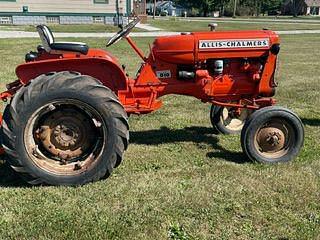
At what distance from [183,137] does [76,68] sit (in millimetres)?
1982

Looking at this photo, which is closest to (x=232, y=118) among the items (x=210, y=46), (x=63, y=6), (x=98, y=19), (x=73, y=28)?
(x=210, y=46)

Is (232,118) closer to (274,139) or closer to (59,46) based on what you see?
(274,139)

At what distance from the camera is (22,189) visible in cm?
439

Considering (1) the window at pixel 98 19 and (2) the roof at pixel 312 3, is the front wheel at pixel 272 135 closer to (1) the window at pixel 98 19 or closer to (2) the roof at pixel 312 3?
(1) the window at pixel 98 19

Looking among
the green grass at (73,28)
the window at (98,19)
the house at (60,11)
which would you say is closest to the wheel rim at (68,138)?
the green grass at (73,28)

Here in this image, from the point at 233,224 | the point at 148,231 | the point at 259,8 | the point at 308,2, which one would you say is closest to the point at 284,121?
the point at 233,224

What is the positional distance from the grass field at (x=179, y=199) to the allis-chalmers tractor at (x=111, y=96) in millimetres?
261

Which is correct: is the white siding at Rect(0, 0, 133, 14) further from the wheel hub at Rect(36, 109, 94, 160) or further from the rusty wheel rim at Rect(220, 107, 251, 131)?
the wheel hub at Rect(36, 109, 94, 160)

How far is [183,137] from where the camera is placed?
6.27m

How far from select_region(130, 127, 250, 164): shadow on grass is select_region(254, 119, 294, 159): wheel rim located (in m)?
0.37

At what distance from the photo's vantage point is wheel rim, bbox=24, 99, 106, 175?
4430mm

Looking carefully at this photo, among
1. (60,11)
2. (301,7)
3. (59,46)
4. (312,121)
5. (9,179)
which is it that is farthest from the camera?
(301,7)

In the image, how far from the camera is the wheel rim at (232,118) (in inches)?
252

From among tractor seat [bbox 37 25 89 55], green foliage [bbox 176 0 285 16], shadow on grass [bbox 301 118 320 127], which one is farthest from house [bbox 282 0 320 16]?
tractor seat [bbox 37 25 89 55]
